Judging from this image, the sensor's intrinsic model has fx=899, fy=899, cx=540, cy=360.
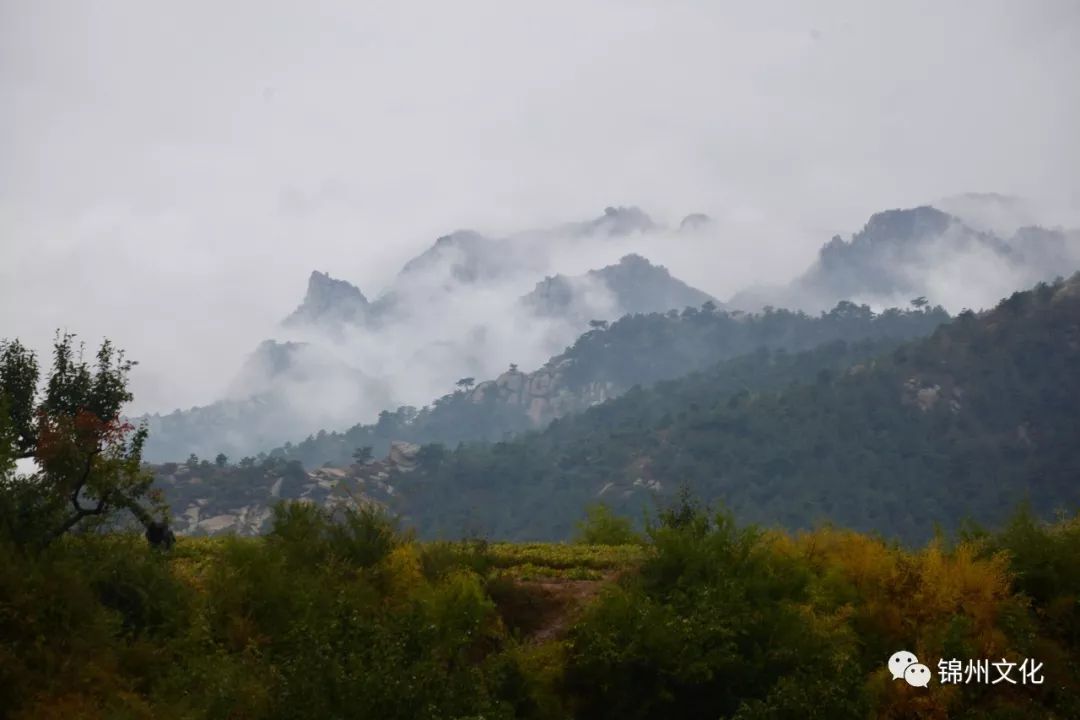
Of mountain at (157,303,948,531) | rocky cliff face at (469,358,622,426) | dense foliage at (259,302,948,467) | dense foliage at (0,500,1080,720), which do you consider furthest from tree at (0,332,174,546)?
rocky cliff face at (469,358,622,426)

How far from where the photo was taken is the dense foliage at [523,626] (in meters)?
11.8

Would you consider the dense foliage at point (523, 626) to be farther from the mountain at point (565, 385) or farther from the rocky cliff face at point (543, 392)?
the rocky cliff face at point (543, 392)

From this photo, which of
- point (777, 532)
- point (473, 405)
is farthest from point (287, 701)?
point (473, 405)

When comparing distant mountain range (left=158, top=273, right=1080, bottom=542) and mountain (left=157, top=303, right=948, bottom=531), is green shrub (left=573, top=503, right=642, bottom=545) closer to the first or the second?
distant mountain range (left=158, top=273, right=1080, bottom=542)

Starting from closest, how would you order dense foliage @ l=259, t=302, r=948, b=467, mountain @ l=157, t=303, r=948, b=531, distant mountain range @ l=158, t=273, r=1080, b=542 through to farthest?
distant mountain range @ l=158, t=273, r=1080, b=542 → mountain @ l=157, t=303, r=948, b=531 → dense foliage @ l=259, t=302, r=948, b=467

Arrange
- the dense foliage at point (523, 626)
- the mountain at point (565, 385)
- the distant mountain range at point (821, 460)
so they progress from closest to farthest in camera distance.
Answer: the dense foliage at point (523, 626) < the distant mountain range at point (821, 460) < the mountain at point (565, 385)

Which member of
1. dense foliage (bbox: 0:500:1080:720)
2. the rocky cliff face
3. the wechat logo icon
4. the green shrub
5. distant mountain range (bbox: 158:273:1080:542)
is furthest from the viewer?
the rocky cliff face

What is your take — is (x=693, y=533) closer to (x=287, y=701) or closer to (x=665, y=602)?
(x=665, y=602)

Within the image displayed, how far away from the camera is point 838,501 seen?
100 meters

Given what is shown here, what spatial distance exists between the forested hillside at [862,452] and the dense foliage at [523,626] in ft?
251

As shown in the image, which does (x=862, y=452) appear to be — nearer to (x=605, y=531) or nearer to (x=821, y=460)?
(x=821, y=460)

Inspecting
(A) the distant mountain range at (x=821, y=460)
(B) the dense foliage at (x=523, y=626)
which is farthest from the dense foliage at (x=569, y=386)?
(B) the dense foliage at (x=523, y=626)

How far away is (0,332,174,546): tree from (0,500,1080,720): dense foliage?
80 cm

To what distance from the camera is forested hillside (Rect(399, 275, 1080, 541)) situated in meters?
96.7
